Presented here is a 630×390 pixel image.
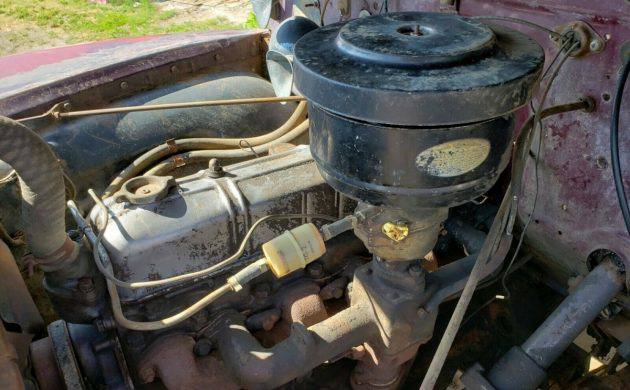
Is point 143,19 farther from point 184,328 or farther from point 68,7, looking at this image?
point 184,328

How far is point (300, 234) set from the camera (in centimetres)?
113

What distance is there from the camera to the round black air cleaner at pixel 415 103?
0.82m

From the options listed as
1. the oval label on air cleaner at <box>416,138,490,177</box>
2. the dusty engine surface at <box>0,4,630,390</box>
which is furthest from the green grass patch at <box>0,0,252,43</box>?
the oval label on air cleaner at <box>416,138,490,177</box>

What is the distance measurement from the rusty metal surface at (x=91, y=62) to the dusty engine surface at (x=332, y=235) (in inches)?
3.1

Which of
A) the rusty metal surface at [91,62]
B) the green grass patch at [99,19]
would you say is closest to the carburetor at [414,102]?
the rusty metal surface at [91,62]

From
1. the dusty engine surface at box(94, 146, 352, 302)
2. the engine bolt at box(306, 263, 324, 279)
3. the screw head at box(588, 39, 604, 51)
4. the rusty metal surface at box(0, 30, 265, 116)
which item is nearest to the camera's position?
the screw head at box(588, 39, 604, 51)

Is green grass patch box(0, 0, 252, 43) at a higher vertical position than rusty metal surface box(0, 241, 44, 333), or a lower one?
lower

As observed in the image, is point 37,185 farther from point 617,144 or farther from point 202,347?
point 617,144

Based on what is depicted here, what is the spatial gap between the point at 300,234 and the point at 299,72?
1.18 ft

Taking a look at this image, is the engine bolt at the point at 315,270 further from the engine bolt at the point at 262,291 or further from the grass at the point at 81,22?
the grass at the point at 81,22

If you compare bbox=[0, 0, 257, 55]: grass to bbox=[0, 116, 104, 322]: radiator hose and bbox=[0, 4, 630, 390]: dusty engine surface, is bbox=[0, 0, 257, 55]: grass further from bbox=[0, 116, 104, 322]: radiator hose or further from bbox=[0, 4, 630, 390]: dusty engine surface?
bbox=[0, 116, 104, 322]: radiator hose

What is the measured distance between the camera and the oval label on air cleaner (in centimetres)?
88

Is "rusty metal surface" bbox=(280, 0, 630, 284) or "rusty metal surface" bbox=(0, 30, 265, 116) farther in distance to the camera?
"rusty metal surface" bbox=(0, 30, 265, 116)

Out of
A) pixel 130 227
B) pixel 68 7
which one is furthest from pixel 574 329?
pixel 68 7
